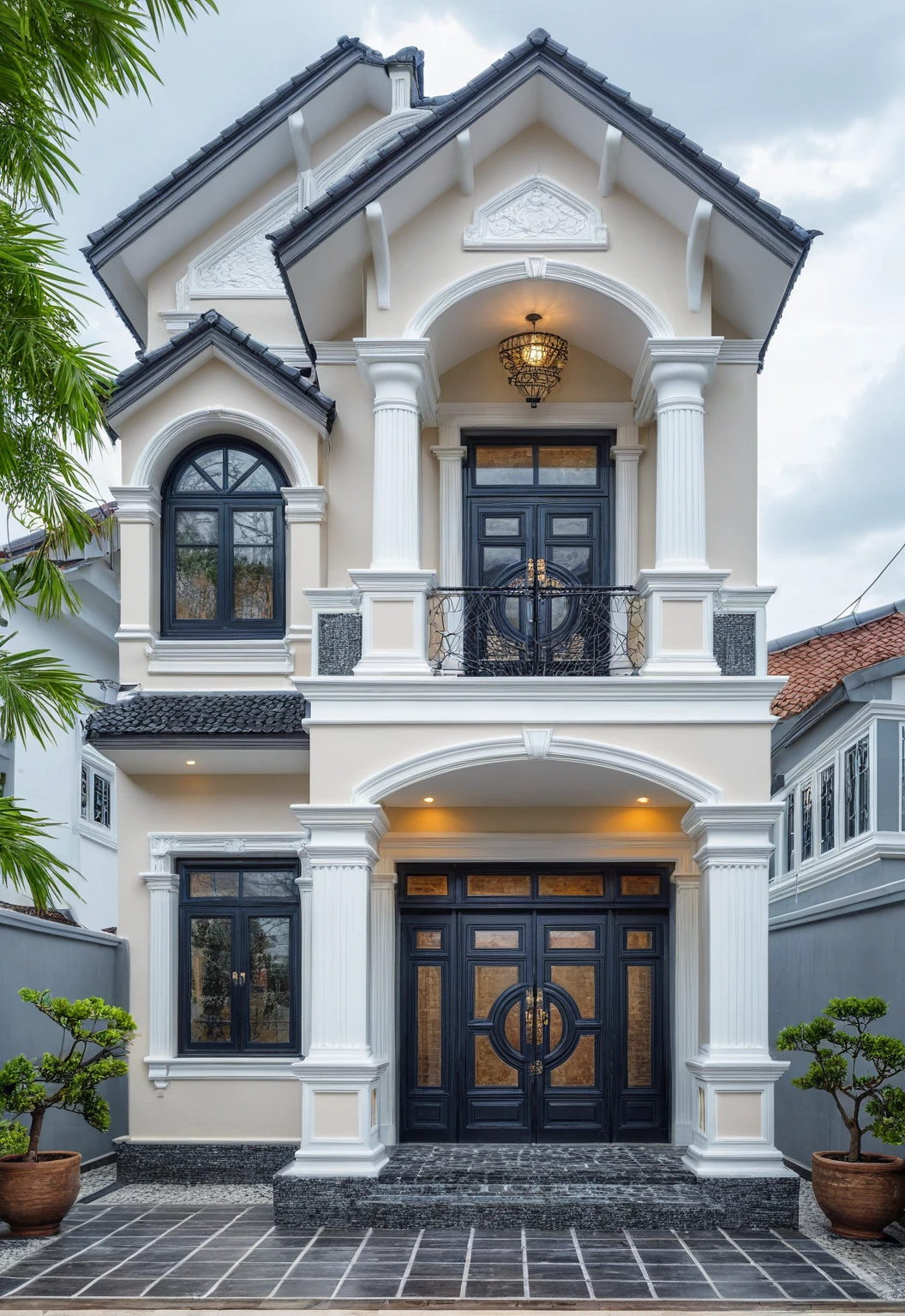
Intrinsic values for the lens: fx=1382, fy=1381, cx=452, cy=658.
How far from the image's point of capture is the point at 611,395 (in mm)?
12281

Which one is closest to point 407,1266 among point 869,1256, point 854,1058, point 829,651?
point 869,1256

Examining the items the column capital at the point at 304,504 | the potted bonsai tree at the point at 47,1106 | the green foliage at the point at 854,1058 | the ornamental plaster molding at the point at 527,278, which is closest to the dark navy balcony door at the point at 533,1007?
the green foliage at the point at 854,1058

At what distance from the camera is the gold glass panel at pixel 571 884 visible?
478 inches

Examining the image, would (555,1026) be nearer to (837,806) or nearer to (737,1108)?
(737,1108)

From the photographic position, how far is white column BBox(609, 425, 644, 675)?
1195cm

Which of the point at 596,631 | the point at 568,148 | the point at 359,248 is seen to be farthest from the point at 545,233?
the point at 596,631

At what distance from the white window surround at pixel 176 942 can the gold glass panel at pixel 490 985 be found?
1.55 metres

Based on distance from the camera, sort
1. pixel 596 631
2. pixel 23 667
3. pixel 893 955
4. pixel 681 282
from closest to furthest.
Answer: pixel 23 667
pixel 893 955
pixel 681 282
pixel 596 631

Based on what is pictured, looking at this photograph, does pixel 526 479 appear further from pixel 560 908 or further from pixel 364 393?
pixel 560 908

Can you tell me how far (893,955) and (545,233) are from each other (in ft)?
20.4

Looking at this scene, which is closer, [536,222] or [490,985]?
[536,222]

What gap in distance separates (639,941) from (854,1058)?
2920 mm

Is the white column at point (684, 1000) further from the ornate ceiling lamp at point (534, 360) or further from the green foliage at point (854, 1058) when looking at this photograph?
the ornate ceiling lamp at point (534, 360)

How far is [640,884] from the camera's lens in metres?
12.1
